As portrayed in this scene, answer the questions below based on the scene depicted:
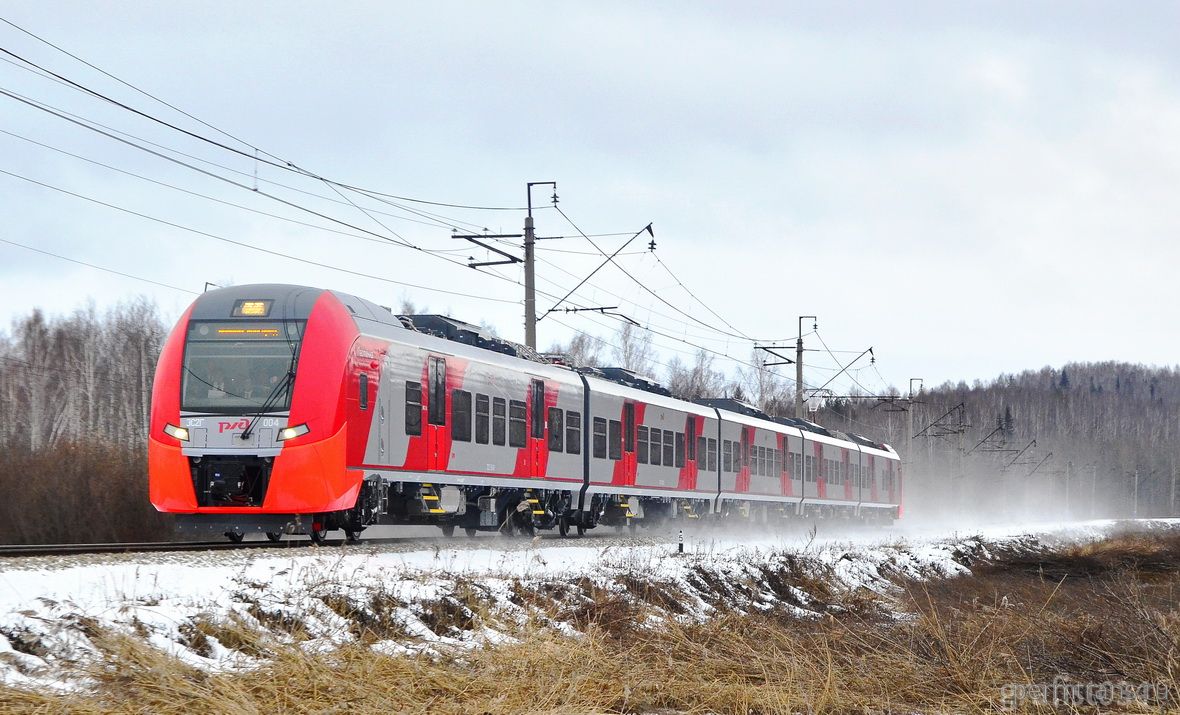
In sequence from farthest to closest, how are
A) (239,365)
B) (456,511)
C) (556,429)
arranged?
(556,429), (456,511), (239,365)

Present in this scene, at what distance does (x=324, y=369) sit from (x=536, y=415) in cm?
656

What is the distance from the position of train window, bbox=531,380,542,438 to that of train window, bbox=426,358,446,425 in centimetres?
339

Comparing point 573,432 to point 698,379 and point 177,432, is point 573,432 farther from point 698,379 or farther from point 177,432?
point 698,379

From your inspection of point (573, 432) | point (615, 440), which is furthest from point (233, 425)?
point (615, 440)

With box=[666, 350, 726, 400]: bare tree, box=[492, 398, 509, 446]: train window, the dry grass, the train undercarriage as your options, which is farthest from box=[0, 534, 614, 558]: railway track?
box=[666, 350, 726, 400]: bare tree

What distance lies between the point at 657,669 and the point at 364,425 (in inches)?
284

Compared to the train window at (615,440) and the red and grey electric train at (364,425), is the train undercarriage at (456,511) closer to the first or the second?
the red and grey electric train at (364,425)

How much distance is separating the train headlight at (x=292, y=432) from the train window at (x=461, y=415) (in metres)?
3.47

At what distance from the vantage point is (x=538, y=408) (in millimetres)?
21391

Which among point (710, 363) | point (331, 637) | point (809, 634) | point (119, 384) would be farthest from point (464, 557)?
point (710, 363)

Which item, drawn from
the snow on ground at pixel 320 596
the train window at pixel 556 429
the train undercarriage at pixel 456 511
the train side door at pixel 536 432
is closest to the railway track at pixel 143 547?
the train undercarriage at pixel 456 511

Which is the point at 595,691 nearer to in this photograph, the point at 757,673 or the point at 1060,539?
the point at 757,673

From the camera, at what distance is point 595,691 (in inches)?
329

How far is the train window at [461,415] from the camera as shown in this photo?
1819 centimetres
